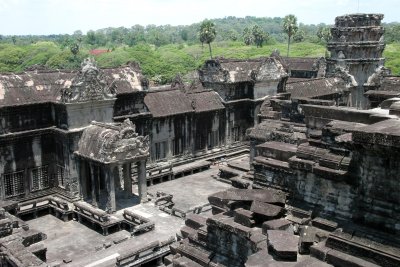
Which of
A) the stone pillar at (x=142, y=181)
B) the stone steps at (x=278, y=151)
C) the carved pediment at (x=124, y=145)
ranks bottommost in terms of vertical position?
the stone pillar at (x=142, y=181)

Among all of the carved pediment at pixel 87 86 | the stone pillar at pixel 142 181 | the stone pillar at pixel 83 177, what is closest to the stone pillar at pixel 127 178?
the stone pillar at pixel 142 181

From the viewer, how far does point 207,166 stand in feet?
124

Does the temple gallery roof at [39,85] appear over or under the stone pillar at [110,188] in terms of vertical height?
over

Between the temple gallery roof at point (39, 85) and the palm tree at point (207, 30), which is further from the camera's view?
the palm tree at point (207, 30)

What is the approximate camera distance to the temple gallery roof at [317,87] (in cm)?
4134

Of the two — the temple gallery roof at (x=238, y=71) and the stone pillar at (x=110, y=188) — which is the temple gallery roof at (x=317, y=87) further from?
the stone pillar at (x=110, y=188)

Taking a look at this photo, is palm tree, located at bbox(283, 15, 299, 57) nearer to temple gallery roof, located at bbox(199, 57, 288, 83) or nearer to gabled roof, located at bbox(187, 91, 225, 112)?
temple gallery roof, located at bbox(199, 57, 288, 83)

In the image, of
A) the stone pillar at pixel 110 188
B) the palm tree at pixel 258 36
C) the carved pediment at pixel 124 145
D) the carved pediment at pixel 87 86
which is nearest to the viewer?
the carved pediment at pixel 124 145

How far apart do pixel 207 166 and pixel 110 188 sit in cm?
1222

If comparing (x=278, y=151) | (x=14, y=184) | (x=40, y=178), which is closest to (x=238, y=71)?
(x=40, y=178)

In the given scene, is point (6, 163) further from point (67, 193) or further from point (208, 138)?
point (208, 138)

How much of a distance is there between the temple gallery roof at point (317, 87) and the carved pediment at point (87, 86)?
63.0ft

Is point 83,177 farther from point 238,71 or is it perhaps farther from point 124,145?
point 238,71

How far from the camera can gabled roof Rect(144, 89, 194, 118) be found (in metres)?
35.5
